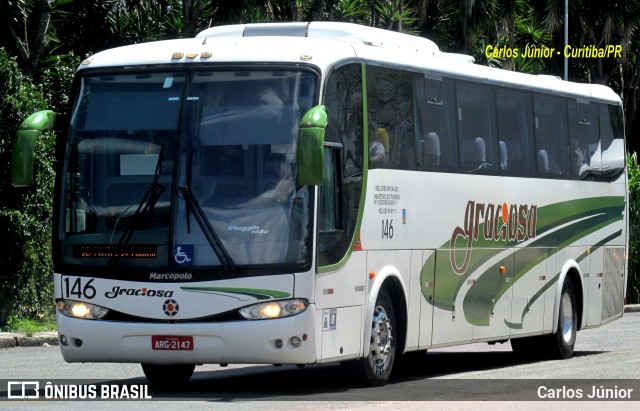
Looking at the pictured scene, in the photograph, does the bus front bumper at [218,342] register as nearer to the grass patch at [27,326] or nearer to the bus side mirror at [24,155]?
the bus side mirror at [24,155]

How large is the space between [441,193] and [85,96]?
156 inches

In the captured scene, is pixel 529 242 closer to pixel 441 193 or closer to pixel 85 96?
pixel 441 193

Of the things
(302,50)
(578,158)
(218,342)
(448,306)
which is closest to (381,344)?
(448,306)

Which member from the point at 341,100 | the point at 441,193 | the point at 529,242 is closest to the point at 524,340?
the point at 529,242

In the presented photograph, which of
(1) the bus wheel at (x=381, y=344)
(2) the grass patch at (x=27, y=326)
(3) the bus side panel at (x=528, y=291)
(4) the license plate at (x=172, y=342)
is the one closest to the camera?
(4) the license plate at (x=172, y=342)

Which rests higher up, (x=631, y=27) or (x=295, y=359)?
(x=631, y=27)

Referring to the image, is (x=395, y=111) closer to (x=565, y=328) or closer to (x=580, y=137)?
(x=580, y=137)

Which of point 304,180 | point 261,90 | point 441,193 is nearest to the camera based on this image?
Result: point 304,180

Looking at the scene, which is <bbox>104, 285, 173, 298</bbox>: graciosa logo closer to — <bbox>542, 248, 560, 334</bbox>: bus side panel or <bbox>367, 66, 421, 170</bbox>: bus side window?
<bbox>367, 66, 421, 170</bbox>: bus side window

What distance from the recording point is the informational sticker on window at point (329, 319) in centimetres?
1264

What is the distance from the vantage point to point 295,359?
487 inches

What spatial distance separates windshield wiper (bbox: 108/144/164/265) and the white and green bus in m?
0.01

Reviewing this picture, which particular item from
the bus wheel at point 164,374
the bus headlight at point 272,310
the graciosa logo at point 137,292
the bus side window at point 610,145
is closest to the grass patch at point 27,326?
the bus wheel at point 164,374

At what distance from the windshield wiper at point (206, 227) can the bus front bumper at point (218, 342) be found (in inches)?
19.8
